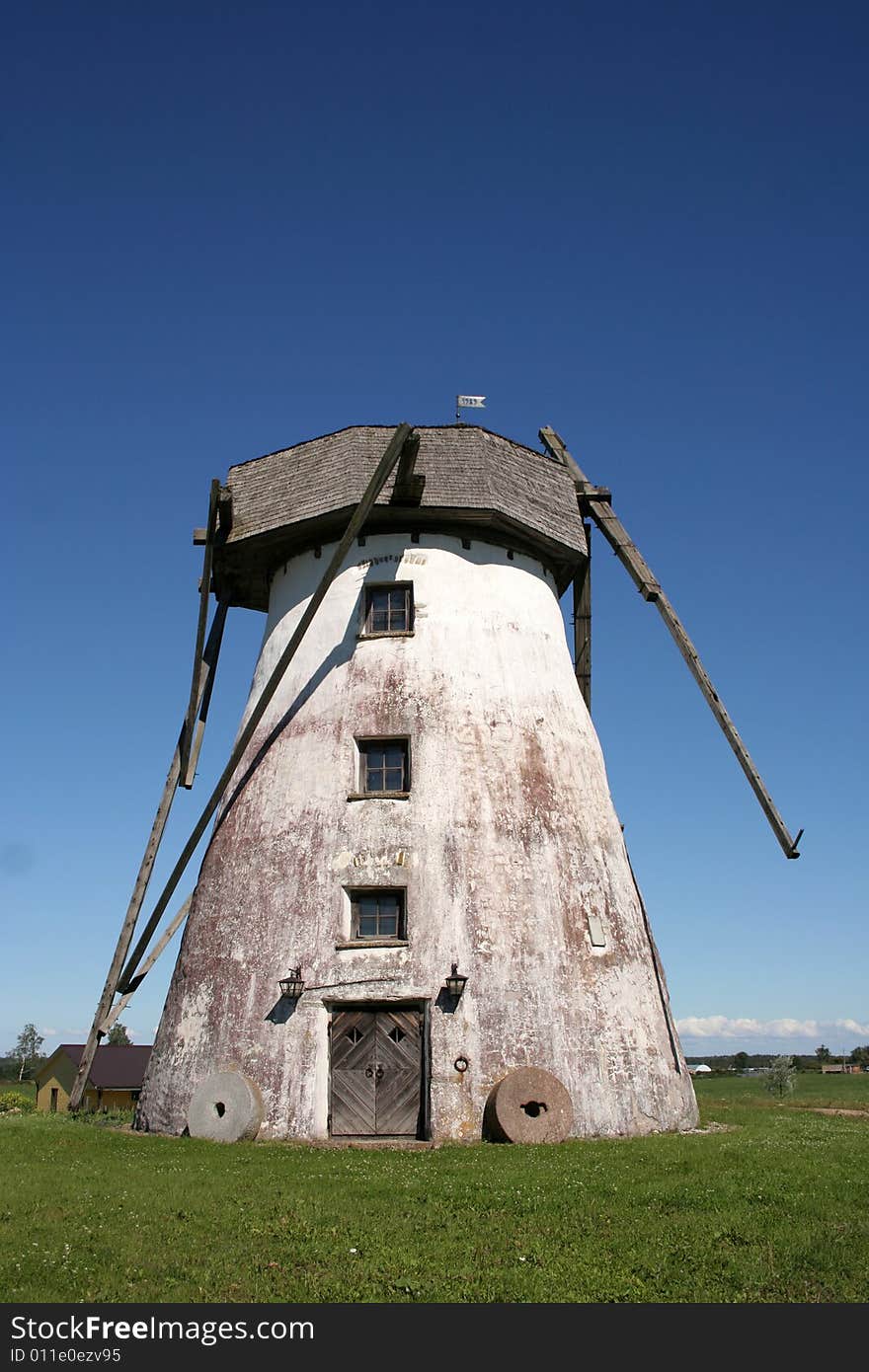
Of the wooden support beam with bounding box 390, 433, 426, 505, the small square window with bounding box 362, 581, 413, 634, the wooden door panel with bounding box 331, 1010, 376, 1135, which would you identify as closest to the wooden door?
the wooden door panel with bounding box 331, 1010, 376, 1135

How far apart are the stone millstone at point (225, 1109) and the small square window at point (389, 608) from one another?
8218mm

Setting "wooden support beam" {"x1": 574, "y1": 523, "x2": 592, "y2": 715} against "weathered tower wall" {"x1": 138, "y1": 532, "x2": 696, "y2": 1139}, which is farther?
"wooden support beam" {"x1": 574, "y1": 523, "x2": 592, "y2": 715}

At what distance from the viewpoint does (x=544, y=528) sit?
68.5ft

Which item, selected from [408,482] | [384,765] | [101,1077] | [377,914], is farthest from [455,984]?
[101,1077]

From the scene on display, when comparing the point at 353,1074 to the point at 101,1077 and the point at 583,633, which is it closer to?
the point at 583,633

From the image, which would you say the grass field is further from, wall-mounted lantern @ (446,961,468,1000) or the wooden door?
wall-mounted lantern @ (446,961,468,1000)

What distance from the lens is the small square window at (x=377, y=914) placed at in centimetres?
A: 1705

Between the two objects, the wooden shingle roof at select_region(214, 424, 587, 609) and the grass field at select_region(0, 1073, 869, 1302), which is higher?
the wooden shingle roof at select_region(214, 424, 587, 609)

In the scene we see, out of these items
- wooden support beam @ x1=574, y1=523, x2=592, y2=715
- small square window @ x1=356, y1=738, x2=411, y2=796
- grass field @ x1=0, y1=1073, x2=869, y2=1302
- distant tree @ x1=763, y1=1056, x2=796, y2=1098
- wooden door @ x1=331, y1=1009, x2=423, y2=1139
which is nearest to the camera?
grass field @ x1=0, y1=1073, x2=869, y2=1302

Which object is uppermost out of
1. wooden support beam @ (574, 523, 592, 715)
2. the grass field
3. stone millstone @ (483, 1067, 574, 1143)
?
wooden support beam @ (574, 523, 592, 715)

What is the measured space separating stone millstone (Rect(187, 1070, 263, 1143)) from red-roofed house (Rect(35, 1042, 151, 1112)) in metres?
16.8

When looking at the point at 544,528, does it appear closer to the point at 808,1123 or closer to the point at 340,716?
the point at 340,716

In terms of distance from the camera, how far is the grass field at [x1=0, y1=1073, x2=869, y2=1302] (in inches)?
303
